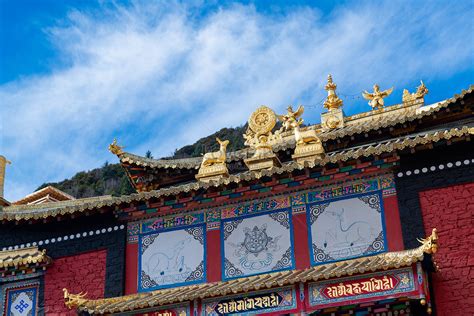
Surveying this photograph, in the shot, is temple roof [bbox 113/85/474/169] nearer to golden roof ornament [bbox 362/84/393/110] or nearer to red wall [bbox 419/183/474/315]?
golden roof ornament [bbox 362/84/393/110]

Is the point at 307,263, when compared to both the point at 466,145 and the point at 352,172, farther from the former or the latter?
the point at 466,145

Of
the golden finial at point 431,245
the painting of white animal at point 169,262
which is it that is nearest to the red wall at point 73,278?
the painting of white animal at point 169,262

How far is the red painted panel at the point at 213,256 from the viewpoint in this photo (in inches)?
609

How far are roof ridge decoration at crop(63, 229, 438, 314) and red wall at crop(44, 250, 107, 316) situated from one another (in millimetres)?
589

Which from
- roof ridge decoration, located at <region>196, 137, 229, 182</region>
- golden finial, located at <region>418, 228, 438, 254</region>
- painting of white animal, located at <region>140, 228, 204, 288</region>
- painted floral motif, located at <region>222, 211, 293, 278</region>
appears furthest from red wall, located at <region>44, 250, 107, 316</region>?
golden finial, located at <region>418, 228, 438, 254</region>

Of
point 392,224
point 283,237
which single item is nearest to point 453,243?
point 392,224

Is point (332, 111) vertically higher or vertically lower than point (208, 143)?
lower

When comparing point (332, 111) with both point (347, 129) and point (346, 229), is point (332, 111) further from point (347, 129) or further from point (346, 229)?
point (346, 229)

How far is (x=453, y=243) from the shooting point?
45.3 feet

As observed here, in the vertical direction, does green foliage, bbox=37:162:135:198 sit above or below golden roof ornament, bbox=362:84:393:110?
above

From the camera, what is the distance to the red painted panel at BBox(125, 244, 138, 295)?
16.1 m

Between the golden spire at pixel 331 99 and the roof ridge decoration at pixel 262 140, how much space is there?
3.47 metres

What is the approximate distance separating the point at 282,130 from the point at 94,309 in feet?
27.3

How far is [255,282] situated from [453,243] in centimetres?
361
